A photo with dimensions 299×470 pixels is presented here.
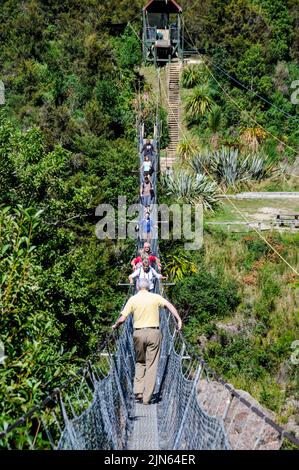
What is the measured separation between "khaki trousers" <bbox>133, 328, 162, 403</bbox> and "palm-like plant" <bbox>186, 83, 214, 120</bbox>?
1772 centimetres

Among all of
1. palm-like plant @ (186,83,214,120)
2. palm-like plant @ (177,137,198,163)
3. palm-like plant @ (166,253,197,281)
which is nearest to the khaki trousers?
palm-like plant @ (166,253,197,281)

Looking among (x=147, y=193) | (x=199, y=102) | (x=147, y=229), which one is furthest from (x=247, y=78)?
(x=147, y=229)

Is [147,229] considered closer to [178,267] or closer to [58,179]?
[58,179]

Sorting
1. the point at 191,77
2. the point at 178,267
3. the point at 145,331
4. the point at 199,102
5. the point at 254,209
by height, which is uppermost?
the point at 191,77

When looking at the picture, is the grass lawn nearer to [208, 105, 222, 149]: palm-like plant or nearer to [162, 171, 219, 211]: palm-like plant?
[162, 171, 219, 211]: palm-like plant

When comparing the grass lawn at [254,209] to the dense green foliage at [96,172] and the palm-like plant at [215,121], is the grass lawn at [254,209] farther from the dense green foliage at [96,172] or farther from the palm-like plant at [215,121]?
the palm-like plant at [215,121]

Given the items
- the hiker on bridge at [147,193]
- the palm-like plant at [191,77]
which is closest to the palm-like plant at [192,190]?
the hiker on bridge at [147,193]

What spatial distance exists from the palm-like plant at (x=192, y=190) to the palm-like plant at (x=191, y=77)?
6474 mm

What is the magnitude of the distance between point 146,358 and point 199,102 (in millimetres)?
17958

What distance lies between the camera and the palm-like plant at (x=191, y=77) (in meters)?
23.6

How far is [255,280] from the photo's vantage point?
15109mm

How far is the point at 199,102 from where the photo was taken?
2212 centimetres
